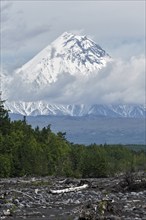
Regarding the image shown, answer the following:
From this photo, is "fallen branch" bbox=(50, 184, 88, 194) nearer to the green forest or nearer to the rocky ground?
the rocky ground

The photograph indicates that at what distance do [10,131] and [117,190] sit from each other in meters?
61.0

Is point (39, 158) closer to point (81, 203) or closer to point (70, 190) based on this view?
point (70, 190)

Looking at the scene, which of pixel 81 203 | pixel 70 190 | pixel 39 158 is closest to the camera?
pixel 81 203

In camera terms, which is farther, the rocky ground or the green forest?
the green forest

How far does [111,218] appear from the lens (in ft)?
95.3

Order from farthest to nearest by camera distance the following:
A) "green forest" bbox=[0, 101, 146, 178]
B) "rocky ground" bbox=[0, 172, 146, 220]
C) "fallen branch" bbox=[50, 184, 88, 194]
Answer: "green forest" bbox=[0, 101, 146, 178] → "fallen branch" bbox=[50, 184, 88, 194] → "rocky ground" bbox=[0, 172, 146, 220]

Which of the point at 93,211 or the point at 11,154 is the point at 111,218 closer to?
the point at 93,211

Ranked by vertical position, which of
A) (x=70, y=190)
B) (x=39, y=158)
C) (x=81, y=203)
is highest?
(x=39, y=158)

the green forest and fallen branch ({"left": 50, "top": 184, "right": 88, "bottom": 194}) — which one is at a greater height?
the green forest

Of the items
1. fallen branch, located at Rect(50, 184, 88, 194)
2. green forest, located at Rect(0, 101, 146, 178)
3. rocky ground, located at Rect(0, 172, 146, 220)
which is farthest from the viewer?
green forest, located at Rect(0, 101, 146, 178)

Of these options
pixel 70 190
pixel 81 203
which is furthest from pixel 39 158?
pixel 81 203

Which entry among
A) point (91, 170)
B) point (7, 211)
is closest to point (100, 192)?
point (7, 211)

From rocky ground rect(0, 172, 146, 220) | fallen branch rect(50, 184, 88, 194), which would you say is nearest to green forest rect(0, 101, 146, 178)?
fallen branch rect(50, 184, 88, 194)

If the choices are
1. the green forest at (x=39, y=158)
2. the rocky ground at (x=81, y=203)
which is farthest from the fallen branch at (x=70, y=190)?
the green forest at (x=39, y=158)
